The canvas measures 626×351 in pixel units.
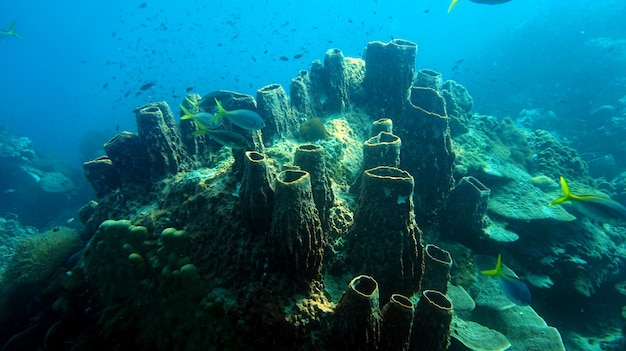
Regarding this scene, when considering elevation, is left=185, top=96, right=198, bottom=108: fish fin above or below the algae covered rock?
above

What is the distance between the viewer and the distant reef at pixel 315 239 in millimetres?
2869

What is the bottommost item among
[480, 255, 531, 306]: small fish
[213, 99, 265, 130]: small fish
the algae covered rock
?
the algae covered rock

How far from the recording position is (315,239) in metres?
3.04

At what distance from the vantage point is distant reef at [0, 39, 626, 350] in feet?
9.41

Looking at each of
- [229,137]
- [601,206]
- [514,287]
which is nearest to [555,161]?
[601,206]

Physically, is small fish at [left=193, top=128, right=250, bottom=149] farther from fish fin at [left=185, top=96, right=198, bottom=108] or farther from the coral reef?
fish fin at [left=185, top=96, right=198, bottom=108]

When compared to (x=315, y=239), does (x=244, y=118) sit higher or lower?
higher

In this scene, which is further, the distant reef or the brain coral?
the brain coral

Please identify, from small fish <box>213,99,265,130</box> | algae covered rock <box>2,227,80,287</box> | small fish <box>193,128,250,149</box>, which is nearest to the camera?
small fish <box>193,128,250,149</box>

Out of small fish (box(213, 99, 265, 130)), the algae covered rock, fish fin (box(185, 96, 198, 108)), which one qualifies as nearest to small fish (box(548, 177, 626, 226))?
small fish (box(213, 99, 265, 130))

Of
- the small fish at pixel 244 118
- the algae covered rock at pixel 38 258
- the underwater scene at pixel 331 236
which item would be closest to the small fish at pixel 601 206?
the underwater scene at pixel 331 236

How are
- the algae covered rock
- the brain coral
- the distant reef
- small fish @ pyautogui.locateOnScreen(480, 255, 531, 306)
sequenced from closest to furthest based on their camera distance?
1. the distant reef
2. small fish @ pyautogui.locateOnScreen(480, 255, 531, 306)
3. the algae covered rock
4. the brain coral

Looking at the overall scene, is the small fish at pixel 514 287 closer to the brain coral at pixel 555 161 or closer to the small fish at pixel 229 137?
the small fish at pixel 229 137

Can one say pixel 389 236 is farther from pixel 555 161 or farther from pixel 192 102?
pixel 555 161
